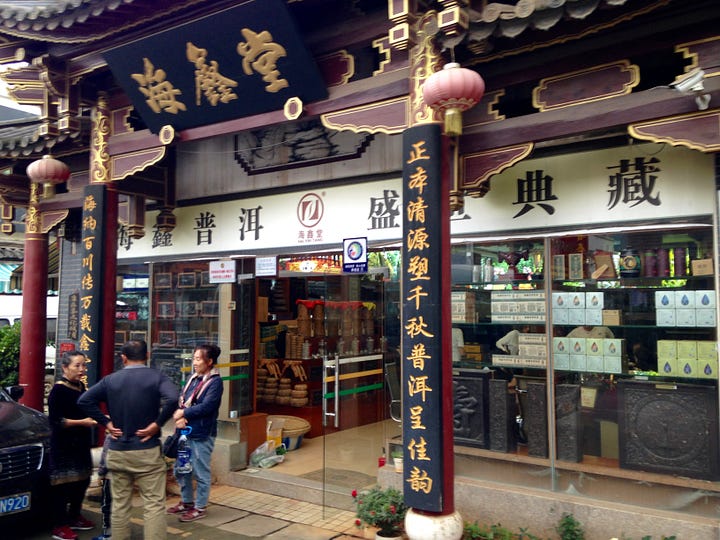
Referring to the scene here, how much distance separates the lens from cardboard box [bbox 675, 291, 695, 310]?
5031mm

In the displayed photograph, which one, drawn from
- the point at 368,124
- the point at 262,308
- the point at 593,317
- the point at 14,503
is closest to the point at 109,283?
the point at 262,308

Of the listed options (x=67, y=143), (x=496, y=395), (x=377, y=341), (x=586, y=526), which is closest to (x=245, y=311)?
(x=377, y=341)

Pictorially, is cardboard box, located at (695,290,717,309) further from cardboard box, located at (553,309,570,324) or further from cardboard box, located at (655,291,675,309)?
cardboard box, located at (553,309,570,324)

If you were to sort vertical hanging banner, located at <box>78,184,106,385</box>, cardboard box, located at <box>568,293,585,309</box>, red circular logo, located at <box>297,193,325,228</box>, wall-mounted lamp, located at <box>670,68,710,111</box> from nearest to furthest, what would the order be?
wall-mounted lamp, located at <box>670,68,710,111</box> → cardboard box, located at <box>568,293,585,309</box> → vertical hanging banner, located at <box>78,184,106,385</box> → red circular logo, located at <box>297,193,325,228</box>

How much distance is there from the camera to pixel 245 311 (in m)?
8.32

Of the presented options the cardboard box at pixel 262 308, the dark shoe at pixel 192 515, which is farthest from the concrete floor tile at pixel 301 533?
the cardboard box at pixel 262 308

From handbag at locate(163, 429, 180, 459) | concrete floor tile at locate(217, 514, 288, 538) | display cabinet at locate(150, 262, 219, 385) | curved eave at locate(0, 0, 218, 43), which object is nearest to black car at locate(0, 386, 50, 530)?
handbag at locate(163, 429, 180, 459)

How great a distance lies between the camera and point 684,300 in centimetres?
508

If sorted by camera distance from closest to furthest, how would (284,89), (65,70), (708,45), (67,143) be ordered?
(708,45) → (284,89) → (65,70) → (67,143)

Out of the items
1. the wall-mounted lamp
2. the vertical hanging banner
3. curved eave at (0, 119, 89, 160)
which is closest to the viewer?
the wall-mounted lamp

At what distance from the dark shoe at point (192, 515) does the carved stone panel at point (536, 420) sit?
11.0 feet

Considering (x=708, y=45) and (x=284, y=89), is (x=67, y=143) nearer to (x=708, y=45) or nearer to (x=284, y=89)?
(x=284, y=89)

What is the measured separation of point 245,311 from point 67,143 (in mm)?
3262

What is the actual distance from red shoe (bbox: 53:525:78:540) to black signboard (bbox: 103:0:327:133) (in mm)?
4126
